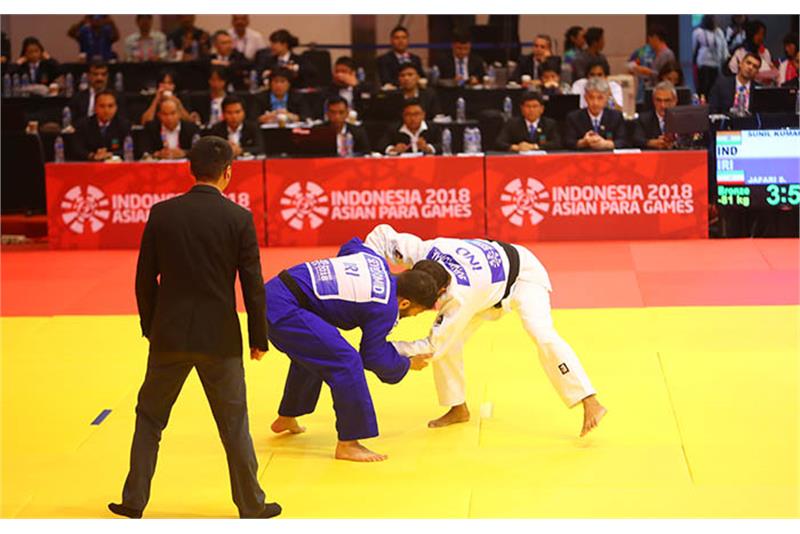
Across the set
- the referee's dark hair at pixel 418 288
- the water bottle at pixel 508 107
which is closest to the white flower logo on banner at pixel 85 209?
the water bottle at pixel 508 107

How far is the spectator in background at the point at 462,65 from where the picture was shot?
17188mm

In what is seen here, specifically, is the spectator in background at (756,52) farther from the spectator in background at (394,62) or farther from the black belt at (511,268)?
the black belt at (511,268)

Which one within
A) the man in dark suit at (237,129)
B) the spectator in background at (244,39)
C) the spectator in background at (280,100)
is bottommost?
the man in dark suit at (237,129)

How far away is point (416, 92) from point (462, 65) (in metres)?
1.46

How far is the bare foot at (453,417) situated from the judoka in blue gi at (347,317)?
810 mm

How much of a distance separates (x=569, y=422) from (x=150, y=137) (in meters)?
8.40

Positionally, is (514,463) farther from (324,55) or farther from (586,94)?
(324,55)

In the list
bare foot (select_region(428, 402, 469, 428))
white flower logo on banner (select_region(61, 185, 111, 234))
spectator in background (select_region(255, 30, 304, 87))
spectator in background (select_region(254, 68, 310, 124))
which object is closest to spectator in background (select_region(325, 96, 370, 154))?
spectator in background (select_region(254, 68, 310, 124))

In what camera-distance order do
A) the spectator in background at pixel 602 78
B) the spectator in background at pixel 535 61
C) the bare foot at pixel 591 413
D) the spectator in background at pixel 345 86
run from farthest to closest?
the spectator in background at pixel 535 61 → the spectator in background at pixel 345 86 → the spectator in background at pixel 602 78 → the bare foot at pixel 591 413

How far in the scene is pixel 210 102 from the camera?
1656 cm

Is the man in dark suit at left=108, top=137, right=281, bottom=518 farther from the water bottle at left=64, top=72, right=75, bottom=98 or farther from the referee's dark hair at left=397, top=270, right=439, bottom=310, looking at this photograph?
the water bottle at left=64, top=72, right=75, bottom=98

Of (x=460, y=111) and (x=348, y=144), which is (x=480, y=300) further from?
(x=460, y=111)

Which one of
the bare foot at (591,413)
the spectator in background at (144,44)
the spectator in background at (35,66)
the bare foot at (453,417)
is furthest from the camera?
the spectator in background at (144,44)

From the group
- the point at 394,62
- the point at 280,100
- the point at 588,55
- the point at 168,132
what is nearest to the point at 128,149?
the point at 168,132
